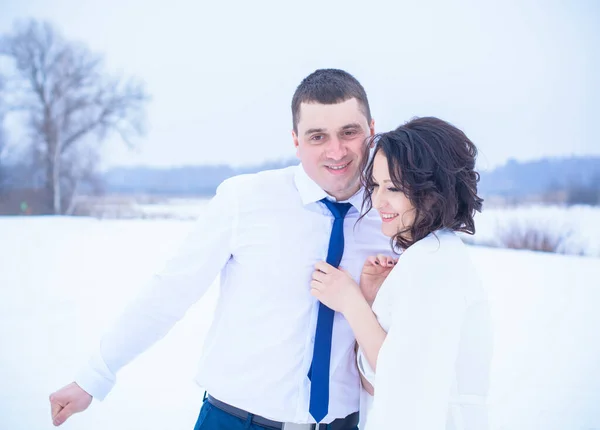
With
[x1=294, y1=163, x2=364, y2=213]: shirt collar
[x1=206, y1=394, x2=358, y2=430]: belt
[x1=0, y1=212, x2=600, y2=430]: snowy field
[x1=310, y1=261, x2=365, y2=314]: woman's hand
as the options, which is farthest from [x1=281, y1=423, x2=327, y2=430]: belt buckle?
[x1=0, y1=212, x2=600, y2=430]: snowy field

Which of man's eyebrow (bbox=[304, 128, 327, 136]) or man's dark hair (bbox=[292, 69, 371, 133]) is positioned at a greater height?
man's dark hair (bbox=[292, 69, 371, 133])

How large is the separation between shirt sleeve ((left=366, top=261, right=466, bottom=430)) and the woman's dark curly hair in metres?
0.19

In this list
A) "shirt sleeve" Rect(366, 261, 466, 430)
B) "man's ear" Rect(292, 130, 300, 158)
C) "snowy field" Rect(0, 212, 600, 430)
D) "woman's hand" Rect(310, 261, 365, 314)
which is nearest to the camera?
"shirt sleeve" Rect(366, 261, 466, 430)

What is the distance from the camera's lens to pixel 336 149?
134 centimetres

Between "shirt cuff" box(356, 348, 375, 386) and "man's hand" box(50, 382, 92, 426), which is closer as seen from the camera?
"shirt cuff" box(356, 348, 375, 386)

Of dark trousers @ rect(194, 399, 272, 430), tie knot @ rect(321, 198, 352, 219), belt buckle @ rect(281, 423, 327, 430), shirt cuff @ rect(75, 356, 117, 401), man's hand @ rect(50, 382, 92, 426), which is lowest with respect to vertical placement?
dark trousers @ rect(194, 399, 272, 430)

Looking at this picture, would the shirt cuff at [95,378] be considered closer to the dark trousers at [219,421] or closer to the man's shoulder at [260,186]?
the dark trousers at [219,421]

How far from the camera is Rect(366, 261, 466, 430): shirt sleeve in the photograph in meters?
0.94

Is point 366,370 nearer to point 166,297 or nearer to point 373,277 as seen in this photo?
point 373,277

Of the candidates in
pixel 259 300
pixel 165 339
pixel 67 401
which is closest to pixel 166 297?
pixel 259 300

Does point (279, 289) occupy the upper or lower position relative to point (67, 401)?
upper

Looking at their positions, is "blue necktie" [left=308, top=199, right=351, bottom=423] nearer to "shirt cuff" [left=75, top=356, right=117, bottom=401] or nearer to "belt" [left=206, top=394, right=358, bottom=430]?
"belt" [left=206, top=394, right=358, bottom=430]

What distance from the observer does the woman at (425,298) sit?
0.94 meters

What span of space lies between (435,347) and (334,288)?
375 mm
